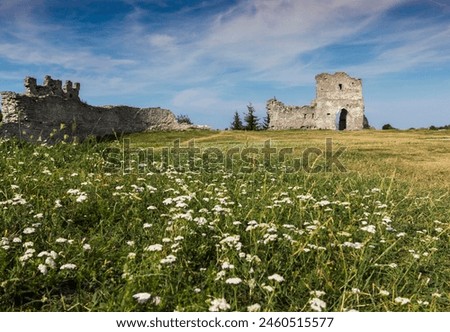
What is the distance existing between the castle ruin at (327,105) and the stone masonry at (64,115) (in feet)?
49.9

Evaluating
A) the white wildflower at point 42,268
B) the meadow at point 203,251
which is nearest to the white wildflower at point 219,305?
the meadow at point 203,251

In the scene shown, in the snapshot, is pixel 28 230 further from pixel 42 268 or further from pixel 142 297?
pixel 142 297

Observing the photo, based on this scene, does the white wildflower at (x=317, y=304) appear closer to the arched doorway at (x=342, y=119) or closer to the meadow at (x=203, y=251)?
the meadow at (x=203, y=251)

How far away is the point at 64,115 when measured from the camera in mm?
33531

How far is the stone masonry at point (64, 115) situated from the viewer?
28.8 m

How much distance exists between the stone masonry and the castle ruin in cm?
1520

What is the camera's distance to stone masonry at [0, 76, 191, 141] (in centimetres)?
2880

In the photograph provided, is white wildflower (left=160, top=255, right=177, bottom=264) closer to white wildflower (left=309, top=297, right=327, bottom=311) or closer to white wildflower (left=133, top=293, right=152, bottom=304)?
white wildflower (left=133, top=293, right=152, bottom=304)


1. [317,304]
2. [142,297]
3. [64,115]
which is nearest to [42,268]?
[142,297]

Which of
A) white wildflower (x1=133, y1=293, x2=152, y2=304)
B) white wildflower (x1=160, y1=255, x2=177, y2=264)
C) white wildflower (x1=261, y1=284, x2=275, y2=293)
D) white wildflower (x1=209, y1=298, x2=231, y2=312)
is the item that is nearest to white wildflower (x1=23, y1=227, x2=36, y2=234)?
white wildflower (x1=160, y1=255, x2=177, y2=264)
